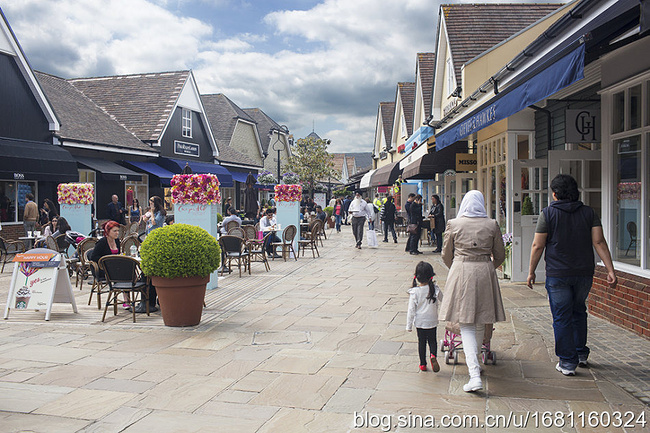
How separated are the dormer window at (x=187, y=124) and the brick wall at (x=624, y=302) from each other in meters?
24.4

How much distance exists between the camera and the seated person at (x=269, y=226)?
15427 mm

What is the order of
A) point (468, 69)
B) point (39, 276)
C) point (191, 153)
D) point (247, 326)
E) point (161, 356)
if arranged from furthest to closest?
1. point (191, 153)
2. point (468, 69)
3. point (39, 276)
4. point (247, 326)
5. point (161, 356)

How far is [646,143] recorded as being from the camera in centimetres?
623

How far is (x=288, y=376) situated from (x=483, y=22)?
1529 centimetres

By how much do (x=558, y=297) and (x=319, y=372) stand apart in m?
2.27

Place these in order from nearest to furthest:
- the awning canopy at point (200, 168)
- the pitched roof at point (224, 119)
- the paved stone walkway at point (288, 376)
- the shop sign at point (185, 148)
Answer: the paved stone walkway at point (288, 376)
the awning canopy at point (200, 168)
the shop sign at point (185, 148)
the pitched roof at point (224, 119)

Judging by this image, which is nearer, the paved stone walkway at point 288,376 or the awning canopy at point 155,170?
the paved stone walkway at point 288,376

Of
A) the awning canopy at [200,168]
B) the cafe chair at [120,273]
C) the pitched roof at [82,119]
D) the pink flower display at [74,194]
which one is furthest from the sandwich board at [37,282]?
the awning canopy at [200,168]

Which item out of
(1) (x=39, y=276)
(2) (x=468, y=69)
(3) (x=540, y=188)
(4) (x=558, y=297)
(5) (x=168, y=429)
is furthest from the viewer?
(2) (x=468, y=69)

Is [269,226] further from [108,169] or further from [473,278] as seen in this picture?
[473,278]

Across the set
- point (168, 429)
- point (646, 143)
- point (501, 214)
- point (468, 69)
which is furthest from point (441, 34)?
point (168, 429)

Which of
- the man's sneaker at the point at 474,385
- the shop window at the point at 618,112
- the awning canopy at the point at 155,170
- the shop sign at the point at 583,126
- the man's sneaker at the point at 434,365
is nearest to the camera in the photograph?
the man's sneaker at the point at 474,385

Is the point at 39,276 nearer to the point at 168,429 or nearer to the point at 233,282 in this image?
the point at 233,282

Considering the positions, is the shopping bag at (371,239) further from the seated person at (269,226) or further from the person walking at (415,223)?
the seated person at (269,226)
